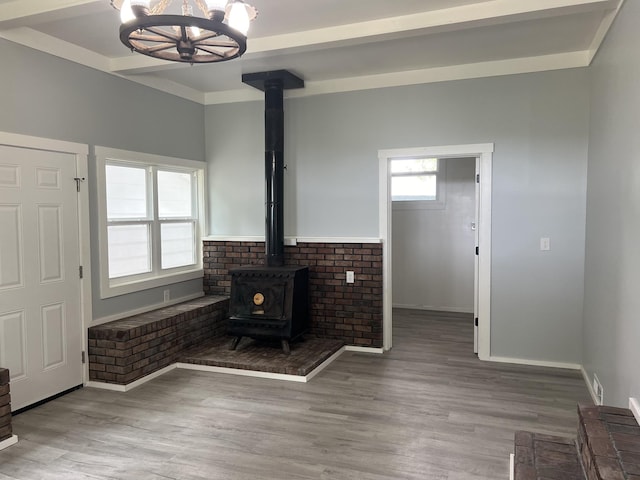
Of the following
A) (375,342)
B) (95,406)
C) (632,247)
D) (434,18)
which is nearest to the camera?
(632,247)

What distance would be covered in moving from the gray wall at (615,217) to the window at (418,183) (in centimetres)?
293

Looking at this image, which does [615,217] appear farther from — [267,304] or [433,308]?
[433,308]

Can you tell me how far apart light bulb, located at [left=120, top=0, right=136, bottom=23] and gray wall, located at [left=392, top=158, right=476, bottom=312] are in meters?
5.52

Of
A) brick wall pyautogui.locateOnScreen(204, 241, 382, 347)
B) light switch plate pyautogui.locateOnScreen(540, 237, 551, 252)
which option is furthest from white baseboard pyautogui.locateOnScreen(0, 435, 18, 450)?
light switch plate pyautogui.locateOnScreen(540, 237, 551, 252)

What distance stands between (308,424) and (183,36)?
2.46 m

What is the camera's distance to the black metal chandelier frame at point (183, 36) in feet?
5.59

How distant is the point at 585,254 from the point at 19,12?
179 inches

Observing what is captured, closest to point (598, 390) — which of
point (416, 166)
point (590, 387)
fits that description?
point (590, 387)

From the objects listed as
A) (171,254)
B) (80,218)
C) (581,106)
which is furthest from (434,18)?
(171,254)

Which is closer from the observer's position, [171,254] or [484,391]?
[484,391]

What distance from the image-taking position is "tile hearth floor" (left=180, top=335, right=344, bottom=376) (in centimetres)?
417

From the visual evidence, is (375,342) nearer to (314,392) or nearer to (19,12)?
(314,392)

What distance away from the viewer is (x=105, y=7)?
2.88 m

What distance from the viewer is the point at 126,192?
4.47 meters
